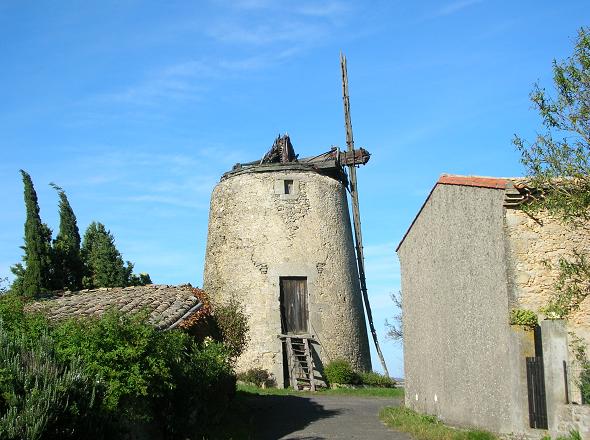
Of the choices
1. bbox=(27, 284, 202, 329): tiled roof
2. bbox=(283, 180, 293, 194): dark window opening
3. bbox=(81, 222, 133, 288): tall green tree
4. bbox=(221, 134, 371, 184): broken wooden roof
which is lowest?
bbox=(27, 284, 202, 329): tiled roof

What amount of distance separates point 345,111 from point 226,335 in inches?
461

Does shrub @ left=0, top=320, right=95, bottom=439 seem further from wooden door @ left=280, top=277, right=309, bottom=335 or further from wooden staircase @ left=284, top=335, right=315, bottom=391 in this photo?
wooden door @ left=280, top=277, right=309, bottom=335

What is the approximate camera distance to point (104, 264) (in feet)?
87.5

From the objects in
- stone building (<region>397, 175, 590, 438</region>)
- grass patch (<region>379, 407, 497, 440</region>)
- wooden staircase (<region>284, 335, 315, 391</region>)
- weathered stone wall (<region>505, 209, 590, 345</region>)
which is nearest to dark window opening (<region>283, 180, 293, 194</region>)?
wooden staircase (<region>284, 335, 315, 391</region>)

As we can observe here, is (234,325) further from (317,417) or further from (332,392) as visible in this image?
(317,417)

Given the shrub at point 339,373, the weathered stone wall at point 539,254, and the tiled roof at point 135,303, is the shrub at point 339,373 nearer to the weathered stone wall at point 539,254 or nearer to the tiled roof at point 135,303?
the tiled roof at point 135,303

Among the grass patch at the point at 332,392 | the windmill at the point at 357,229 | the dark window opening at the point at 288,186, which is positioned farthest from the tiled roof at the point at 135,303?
the windmill at the point at 357,229

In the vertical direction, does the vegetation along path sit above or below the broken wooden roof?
below

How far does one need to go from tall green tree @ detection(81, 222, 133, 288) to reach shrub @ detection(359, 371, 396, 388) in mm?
9467

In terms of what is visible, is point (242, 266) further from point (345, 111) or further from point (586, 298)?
point (586, 298)

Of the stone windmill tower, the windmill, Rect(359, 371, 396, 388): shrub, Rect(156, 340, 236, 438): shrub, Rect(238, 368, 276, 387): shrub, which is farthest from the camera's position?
the windmill

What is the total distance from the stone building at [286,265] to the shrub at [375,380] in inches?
18.4

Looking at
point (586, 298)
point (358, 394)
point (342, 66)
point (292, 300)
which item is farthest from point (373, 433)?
point (342, 66)

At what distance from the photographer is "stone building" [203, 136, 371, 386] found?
85.1ft
